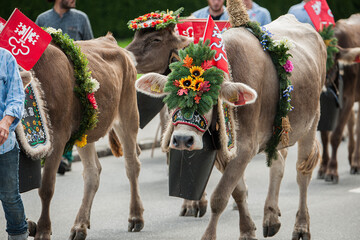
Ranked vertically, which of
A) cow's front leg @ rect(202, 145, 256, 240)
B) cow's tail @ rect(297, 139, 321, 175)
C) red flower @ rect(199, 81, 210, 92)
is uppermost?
red flower @ rect(199, 81, 210, 92)

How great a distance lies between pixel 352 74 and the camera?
10125 mm

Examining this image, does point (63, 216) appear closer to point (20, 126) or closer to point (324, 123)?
point (20, 126)

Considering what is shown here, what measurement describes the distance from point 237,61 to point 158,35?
6.35 ft

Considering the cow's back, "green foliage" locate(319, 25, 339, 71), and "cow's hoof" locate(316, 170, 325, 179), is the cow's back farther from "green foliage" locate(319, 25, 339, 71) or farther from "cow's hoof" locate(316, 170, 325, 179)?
"cow's hoof" locate(316, 170, 325, 179)

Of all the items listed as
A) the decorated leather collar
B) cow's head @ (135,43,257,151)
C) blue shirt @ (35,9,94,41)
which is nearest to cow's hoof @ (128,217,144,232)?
cow's head @ (135,43,257,151)

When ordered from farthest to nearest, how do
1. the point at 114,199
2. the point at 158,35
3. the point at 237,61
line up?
the point at 114,199 < the point at 158,35 < the point at 237,61

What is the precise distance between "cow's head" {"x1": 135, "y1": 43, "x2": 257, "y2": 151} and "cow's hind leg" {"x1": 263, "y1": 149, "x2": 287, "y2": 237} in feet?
6.11

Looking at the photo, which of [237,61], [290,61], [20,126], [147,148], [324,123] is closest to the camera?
[20,126]

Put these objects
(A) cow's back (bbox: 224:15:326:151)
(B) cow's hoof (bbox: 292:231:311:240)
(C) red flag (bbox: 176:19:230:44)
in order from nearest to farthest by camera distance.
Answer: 1. (A) cow's back (bbox: 224:15:326:151)
2. (B) cow's hoof (bbox: 292:231:311:240)
3. (C) red flag (bbox: 176:19:230:44)

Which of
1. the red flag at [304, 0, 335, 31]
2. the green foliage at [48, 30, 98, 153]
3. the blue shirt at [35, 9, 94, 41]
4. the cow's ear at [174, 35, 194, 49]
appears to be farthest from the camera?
the blue shirt at [35, 9, 94, 41]

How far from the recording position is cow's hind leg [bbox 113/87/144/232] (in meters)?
7.47

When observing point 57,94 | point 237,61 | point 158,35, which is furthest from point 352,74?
point 57,94

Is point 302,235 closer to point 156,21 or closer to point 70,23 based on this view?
point 156,21

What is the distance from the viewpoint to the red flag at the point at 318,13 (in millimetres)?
9531
